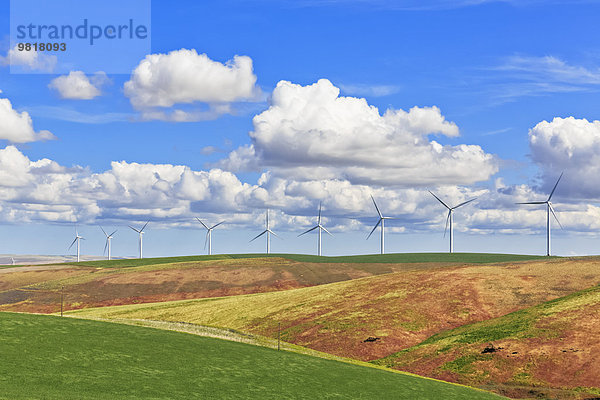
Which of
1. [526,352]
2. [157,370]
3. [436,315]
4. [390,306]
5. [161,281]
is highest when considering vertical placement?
[157,370]

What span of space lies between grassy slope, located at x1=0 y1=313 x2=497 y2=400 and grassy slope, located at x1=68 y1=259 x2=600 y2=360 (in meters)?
26.3

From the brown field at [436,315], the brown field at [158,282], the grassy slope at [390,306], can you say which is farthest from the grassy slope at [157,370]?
the brown field at [158,282]

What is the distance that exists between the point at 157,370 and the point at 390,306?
52247 millimetres

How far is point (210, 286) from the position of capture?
436 ft

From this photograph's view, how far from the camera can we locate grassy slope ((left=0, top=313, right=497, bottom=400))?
29.0 meters

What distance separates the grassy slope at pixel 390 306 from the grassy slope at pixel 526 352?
4318 millimetres

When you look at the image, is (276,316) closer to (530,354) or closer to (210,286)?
(530,354)

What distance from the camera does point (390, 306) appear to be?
8131 cm

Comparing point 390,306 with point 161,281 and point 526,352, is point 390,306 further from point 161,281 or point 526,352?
point 161,281

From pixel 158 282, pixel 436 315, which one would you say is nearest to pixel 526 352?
pixel 436 315

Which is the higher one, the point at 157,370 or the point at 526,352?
the point at 157,370

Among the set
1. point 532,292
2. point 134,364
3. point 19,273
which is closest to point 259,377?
point 134,364

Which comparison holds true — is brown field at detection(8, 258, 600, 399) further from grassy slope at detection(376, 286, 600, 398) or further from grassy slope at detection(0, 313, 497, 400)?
grassy slope at detection(0, 313, 497, 400)

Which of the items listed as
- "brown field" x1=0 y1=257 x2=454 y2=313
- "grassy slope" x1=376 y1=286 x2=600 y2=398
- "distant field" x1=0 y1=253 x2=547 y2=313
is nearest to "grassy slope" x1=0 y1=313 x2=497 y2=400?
"grassy slope" x1=376 y1=286 x2=600 y2=398
